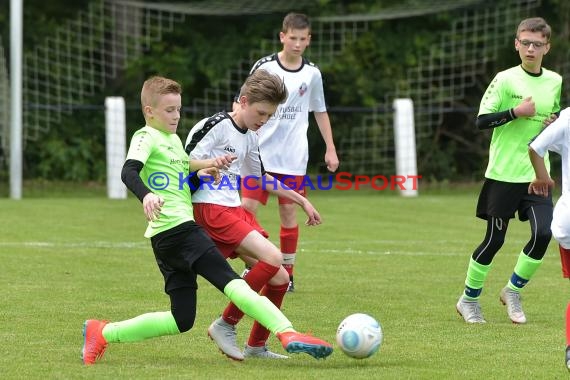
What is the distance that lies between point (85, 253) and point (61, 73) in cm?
→ 1123

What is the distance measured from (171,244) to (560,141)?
1.97m

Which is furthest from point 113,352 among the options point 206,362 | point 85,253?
point 85,253

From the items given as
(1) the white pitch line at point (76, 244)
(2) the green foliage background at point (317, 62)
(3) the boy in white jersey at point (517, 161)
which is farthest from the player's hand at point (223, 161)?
(2) the green foliage background at point (317, 62)

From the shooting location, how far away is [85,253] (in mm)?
10727

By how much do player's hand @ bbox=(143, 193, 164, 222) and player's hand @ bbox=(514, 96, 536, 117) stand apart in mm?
2688

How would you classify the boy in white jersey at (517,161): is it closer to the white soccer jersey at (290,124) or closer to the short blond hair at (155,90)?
the white soccer jersey at (290,124)

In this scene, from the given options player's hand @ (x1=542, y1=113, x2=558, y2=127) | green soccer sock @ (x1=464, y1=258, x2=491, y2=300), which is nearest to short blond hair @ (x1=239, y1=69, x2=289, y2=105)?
player's hand @ (x1=542, y1=113, x2=558, y2=127)

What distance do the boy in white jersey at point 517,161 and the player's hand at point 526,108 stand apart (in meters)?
0.17

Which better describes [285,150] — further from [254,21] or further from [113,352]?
[254,21]

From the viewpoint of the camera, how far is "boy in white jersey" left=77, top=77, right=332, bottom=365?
5.80 m

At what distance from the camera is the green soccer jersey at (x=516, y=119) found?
24.9 feet

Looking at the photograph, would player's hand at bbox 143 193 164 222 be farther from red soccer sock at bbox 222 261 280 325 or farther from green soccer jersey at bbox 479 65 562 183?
green soccer jersey at bbox 479 65 562 183

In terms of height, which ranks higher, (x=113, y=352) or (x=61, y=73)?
(x=61, y=73)

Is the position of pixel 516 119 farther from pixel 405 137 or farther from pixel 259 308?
pixel 405 137
